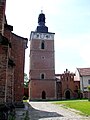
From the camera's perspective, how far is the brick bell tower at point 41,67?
41.5 meters

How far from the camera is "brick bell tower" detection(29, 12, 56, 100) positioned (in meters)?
41.5

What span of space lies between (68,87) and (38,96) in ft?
23.9

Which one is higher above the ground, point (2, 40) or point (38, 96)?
point (2, 40)

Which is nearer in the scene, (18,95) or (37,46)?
(18,95)

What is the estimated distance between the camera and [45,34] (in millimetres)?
45000

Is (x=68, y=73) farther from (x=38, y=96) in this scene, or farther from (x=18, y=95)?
(x=18, y=95)

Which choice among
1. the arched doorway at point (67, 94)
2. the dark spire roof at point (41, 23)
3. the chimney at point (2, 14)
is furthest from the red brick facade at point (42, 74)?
the chimney at point (2, 14)

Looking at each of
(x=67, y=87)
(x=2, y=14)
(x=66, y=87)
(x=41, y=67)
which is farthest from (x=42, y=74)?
(x=2, y=14)

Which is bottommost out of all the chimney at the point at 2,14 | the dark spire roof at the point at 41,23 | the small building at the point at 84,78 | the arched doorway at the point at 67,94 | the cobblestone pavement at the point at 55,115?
the arched doorway at the point at 67,94

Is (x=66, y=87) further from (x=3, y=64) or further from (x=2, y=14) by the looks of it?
(x=3, y=64)

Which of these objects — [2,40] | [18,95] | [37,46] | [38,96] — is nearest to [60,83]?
[38,96]

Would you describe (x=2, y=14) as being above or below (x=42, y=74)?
above

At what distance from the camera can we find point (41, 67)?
1668 inches

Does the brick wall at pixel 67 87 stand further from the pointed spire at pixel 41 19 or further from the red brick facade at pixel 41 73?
the pointed spire at pixel 41 19
